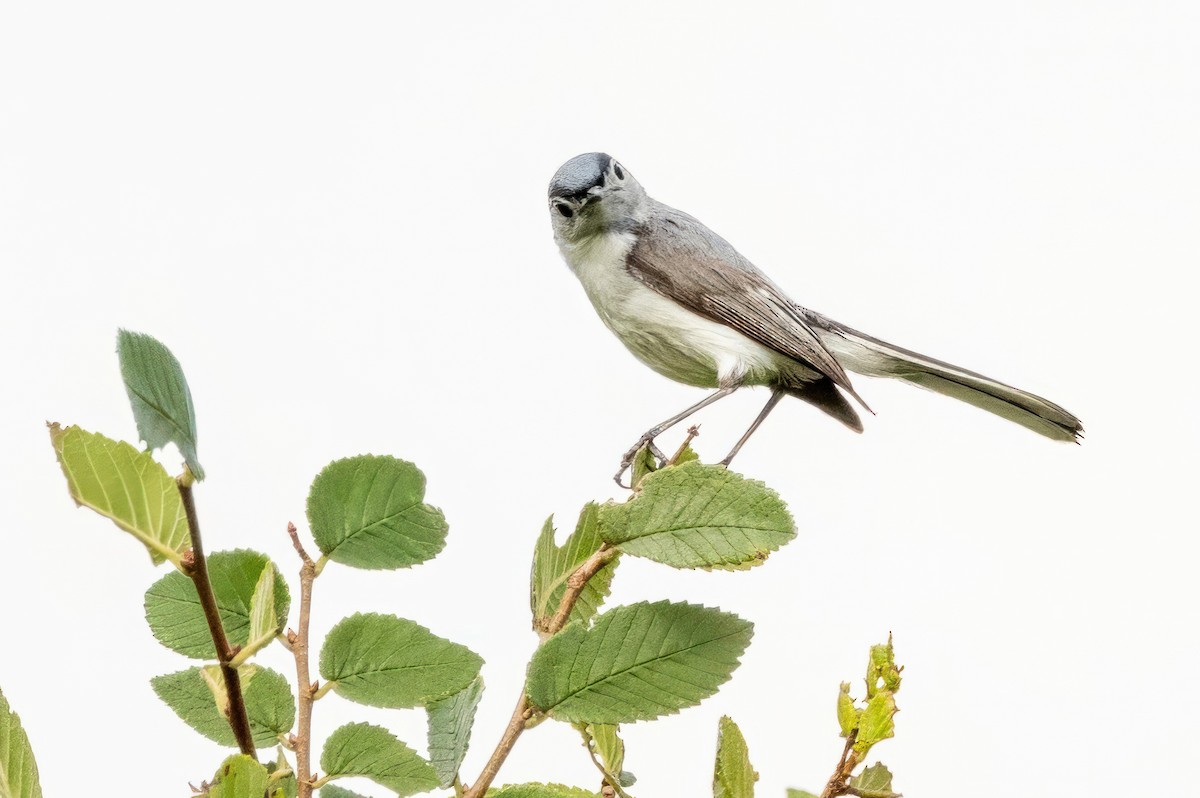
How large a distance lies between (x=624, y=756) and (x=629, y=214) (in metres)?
1.02

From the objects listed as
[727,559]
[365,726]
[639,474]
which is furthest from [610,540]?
[639,474]

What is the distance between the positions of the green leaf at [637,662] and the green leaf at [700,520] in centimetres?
3

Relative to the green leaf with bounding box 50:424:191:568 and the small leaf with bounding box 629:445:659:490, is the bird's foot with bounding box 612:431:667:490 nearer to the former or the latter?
the small leaf with bounding box 629:445:659:490

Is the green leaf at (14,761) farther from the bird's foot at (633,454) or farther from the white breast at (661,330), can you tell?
the white breast at (661,330)

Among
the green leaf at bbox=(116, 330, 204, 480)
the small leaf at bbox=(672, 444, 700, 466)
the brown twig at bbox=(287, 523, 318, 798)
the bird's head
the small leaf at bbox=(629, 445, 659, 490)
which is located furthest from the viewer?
the bird's head

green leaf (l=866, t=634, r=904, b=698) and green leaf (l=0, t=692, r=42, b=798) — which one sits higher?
green leaf (l=866, t=634, r=904, b=698)

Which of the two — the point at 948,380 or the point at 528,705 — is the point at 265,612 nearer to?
the point at 528,705

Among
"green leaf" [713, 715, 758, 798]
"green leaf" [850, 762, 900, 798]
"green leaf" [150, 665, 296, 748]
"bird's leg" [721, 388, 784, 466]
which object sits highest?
"bird's leg" [721, 388, 784, 466]

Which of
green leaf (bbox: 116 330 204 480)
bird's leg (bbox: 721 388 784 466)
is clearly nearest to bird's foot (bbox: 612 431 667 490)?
bird's leg (bbox: 721 388 784 466)

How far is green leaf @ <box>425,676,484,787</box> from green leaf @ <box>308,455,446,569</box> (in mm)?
89

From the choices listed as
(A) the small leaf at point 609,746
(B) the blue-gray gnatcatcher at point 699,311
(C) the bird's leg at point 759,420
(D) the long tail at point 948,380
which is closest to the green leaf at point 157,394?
(A) the small leaf at point 609,746

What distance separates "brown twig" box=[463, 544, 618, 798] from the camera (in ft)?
2.09

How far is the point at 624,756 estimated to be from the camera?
0.79 meters

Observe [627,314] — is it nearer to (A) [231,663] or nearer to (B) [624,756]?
(B) [624,756]
